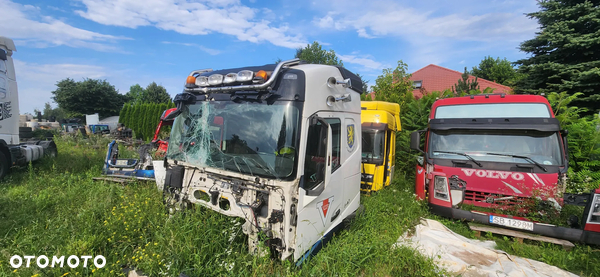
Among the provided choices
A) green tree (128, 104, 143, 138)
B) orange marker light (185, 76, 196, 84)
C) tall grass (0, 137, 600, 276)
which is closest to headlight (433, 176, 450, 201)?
tall grass (0, 137, 600, 276)

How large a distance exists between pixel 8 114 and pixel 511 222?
1110 centimetres

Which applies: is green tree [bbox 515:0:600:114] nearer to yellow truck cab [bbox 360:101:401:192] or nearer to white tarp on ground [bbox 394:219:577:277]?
yellow truck cab [bbox 360:101:401:192]

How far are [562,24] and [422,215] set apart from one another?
11.8 meters

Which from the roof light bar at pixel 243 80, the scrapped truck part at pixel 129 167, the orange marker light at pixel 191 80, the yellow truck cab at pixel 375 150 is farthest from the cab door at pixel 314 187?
the scrapped truck part at pixel 129 167

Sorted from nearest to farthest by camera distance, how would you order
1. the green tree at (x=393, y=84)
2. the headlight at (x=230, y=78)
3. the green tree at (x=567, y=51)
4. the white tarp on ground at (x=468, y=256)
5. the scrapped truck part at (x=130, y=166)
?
1. the headlight at (x=230, y=78)
2. the white tarp on ground at (x=468, y=256)
3. the scrapped truck part at (x=130, y=166)
4. the green tree at (x=567, y=51)
5. the green tree at (x=393, y=84)

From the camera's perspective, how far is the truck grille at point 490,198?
4.54m

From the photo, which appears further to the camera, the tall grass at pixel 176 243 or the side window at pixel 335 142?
the side window at pixel 335 142

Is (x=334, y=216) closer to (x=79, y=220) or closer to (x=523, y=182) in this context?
(x=523, y=182)

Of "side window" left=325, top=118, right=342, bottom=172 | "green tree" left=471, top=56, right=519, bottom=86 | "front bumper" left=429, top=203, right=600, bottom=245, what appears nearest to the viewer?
"side window" left=325, top=118, right=342, bottom=172

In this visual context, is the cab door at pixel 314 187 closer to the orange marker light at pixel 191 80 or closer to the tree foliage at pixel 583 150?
the orange marker light at pixel 191 80

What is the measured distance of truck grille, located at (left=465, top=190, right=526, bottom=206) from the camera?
4539mm

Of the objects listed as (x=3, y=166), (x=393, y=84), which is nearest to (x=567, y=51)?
(x=393, y=84)

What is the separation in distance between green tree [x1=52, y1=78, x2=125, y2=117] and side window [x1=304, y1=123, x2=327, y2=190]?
145 ft

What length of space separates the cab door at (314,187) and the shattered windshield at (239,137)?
10.3 inches
